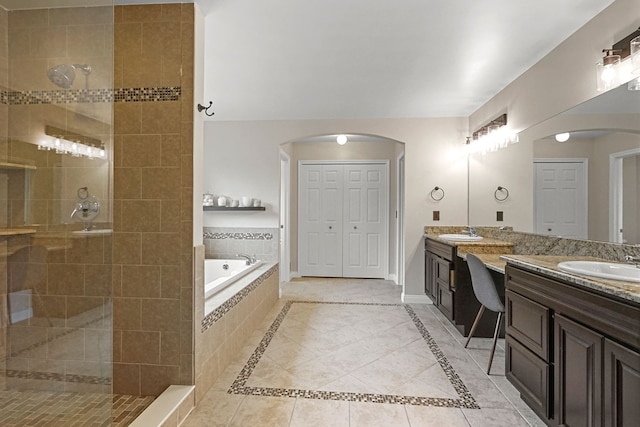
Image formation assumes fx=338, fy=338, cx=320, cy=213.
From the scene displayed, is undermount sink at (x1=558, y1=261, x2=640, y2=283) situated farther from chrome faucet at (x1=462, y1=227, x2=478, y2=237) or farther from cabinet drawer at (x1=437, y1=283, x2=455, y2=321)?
chrome faucet at (x1=462, y1=227, x2=478, y2=237)

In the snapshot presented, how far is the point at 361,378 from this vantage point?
228cm

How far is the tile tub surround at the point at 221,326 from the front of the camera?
6.54 ft

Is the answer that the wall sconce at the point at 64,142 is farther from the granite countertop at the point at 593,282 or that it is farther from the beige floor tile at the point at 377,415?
the granite countertop at the point at 593,282

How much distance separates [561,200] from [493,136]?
1157mm

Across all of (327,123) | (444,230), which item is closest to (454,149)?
(444,230)

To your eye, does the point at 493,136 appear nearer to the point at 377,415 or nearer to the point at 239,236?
the point at 377,415

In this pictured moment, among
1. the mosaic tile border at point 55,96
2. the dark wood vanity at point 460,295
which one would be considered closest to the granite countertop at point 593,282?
the dark wood vanity at point 460,295

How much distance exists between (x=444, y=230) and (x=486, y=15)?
2.53m

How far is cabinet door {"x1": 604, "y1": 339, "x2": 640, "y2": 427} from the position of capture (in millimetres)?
1153

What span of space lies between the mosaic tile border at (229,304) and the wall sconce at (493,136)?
2.72 metres

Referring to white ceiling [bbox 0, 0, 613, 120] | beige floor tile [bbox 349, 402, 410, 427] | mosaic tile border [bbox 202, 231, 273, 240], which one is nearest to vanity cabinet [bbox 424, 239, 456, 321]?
beige floor tile [bbox 349, 402, 410, 427]

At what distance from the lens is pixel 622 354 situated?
120 cm

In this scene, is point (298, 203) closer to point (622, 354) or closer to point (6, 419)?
point (6, 419)

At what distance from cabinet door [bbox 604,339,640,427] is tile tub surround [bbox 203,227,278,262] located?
134 inches
